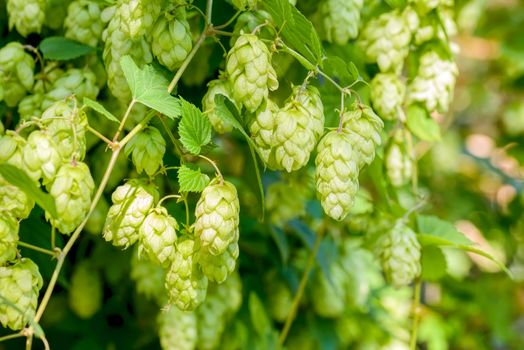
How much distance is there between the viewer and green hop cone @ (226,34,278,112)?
4.26ft

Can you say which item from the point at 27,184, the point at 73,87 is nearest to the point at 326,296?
the point at 73,87

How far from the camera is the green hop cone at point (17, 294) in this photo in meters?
1.26

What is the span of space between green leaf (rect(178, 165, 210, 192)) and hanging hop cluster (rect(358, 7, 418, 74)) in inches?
28.0

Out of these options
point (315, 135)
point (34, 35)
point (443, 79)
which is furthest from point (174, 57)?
point (443, 79)

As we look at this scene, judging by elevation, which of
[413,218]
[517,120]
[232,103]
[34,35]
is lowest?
[517,120]

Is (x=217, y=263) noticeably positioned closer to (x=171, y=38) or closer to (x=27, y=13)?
(x=171, y=38)

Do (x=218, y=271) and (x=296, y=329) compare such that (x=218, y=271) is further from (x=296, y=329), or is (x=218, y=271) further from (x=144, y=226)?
(x=296, y=329)

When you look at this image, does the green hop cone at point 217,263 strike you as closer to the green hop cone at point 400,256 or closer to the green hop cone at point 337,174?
the green hop cone at point 337,174

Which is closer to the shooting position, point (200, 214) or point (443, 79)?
point (200, 214)

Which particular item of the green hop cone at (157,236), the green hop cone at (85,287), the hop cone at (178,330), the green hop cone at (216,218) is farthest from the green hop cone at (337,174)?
the green hop cone at (85,287)

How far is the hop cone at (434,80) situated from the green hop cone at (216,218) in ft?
2.79

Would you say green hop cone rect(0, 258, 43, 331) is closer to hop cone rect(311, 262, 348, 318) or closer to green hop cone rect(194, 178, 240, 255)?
green hop cone rect(194, 178, 240, 255)

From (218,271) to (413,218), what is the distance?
804 millimetres

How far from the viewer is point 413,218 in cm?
207
